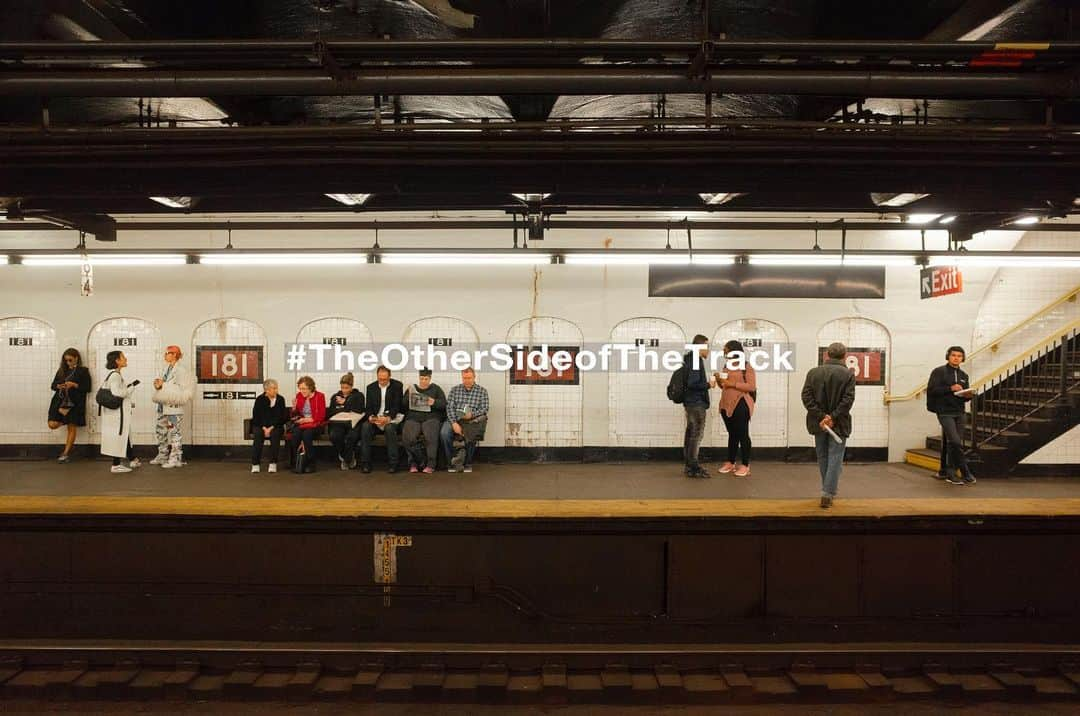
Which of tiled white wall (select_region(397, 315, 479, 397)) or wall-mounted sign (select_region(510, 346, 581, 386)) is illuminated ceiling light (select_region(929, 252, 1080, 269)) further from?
tiled white wall (select_region(397, 315, 479, 397))

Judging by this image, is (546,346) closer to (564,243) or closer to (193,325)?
(564,243)

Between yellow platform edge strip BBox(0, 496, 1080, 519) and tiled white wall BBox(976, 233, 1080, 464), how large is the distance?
178 inches

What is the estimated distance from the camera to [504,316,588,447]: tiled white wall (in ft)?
29.4

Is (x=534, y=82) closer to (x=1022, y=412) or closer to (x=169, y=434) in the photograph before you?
(x=169, y=434)

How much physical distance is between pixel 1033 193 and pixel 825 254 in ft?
8.16

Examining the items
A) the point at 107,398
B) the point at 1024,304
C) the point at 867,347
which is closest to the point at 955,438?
the point at 867,347

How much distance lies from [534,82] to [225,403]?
25.4 ft

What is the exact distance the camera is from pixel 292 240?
8.82m

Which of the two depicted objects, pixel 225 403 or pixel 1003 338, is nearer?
pixel 1003 338

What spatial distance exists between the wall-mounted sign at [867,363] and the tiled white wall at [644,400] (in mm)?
2411

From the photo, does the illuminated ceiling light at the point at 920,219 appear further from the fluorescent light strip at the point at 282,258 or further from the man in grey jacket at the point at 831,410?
the fluorescent light strip at the point at 282,258

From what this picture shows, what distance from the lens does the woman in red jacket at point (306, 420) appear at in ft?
25.7

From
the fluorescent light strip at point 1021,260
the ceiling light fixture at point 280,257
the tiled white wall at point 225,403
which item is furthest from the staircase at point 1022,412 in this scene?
the tiled white wall at point 225,403

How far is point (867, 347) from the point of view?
29.2ft
